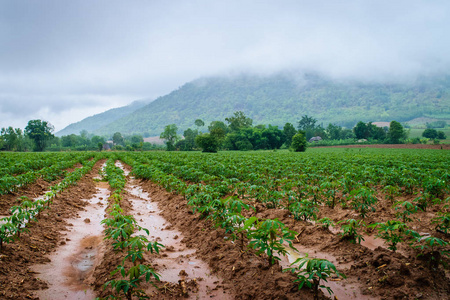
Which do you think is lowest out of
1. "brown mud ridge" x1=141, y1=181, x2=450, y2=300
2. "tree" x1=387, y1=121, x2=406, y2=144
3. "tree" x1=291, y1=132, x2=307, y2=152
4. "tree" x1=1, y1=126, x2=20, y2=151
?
"tree" x1=387, y1=121, x2=406, y2=144

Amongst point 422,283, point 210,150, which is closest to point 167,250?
point 422,283

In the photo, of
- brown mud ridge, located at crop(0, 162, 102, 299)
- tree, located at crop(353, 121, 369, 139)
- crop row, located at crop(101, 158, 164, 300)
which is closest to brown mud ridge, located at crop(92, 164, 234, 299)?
crop row, located at crop(101, 158, 164, 300)

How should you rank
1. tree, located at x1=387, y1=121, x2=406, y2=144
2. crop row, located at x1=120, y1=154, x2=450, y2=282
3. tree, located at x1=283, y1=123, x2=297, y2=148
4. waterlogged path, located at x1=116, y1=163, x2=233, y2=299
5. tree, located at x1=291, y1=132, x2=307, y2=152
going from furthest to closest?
tree, located at x1=283, y1=123, x2=297, y2=148 → tree, located at x1=387, y1=121, x2=406, y2=144 → tree, located at x1=291, y1=132, x2=307, y2=152 → crop row, located at x1=120, y1=154, x2=450, y2=282 → waterlogged path, located at x1=116, y1=163, x2=233, y2=299

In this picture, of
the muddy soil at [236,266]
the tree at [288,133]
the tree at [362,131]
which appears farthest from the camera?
the tree at [362,131]

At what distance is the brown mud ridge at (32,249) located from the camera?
3.59m

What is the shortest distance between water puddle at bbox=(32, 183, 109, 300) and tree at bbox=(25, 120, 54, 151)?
97086 mm

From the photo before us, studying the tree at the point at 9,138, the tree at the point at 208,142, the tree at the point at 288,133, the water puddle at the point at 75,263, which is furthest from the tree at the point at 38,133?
the water puddle at the point at 75,263

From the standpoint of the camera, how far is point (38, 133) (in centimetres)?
8419

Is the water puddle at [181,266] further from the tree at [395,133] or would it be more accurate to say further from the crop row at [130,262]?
the tree at [395,133]

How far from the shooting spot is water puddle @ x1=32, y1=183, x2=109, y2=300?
381 cm

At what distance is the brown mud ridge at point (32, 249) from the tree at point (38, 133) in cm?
9444

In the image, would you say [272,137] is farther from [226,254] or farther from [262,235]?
[262,235]

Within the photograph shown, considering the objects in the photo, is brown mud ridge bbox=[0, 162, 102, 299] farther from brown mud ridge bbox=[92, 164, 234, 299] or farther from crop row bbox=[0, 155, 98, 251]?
brown mud ridge bbox=[92, 164, 234, 299]

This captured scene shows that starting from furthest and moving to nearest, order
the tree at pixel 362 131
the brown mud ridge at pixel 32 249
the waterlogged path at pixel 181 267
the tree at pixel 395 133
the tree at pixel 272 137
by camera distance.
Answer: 1. the tree at pixel 362 131
2. the tree at pixel 272 137
3. the tree at pixel 395 133
4. the waterlogged path at pixel 181 267
5. the brown mud ridge at pixel 32 249
